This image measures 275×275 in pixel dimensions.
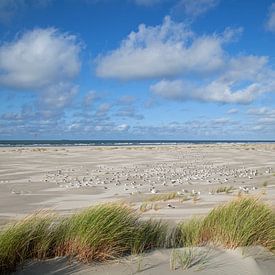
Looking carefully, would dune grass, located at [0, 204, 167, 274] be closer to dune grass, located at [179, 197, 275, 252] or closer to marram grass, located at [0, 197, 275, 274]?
marram grass, located at [0, 197, 275, 274]

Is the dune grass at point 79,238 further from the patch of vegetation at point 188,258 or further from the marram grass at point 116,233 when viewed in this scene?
the patch of vegetation at point 188,258

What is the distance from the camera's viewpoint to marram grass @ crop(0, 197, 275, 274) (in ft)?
17.9

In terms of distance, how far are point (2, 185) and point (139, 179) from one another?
246 inches

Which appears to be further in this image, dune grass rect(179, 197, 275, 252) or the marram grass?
dune grass rect(179, 197, 275, 252)

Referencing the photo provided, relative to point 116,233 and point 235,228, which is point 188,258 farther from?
point 235,228

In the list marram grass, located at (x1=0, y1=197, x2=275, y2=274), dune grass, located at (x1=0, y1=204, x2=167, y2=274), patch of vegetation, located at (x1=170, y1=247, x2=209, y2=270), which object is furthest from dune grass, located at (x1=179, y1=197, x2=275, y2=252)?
dune grass, located at (x1=0, y1=204, x2=167, y2=274)

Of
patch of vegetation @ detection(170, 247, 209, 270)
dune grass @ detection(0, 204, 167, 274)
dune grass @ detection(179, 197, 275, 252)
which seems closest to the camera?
dune grass @ detection(0, 204, 167, 274)

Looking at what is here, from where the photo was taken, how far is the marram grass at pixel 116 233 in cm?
547

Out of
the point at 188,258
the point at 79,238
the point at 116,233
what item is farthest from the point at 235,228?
the point at 79,238

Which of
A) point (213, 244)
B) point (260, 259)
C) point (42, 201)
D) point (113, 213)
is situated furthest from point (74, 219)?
point (42, 201)

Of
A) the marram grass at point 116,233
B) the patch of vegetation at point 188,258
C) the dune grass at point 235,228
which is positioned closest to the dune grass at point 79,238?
the marram grass at point 116,233

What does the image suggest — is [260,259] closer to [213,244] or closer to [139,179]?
[213,244]

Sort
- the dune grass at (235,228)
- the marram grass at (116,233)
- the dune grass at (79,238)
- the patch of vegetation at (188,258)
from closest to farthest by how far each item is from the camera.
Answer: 1. the dune grass at (79,238)
2. the marram grass at (116,233)
3. the patch of vegetation at (188,258)
4. the dune grass at (235,228)

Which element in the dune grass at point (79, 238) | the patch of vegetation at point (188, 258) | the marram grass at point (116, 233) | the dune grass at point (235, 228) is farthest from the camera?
the dune grass at point (235, 228)
